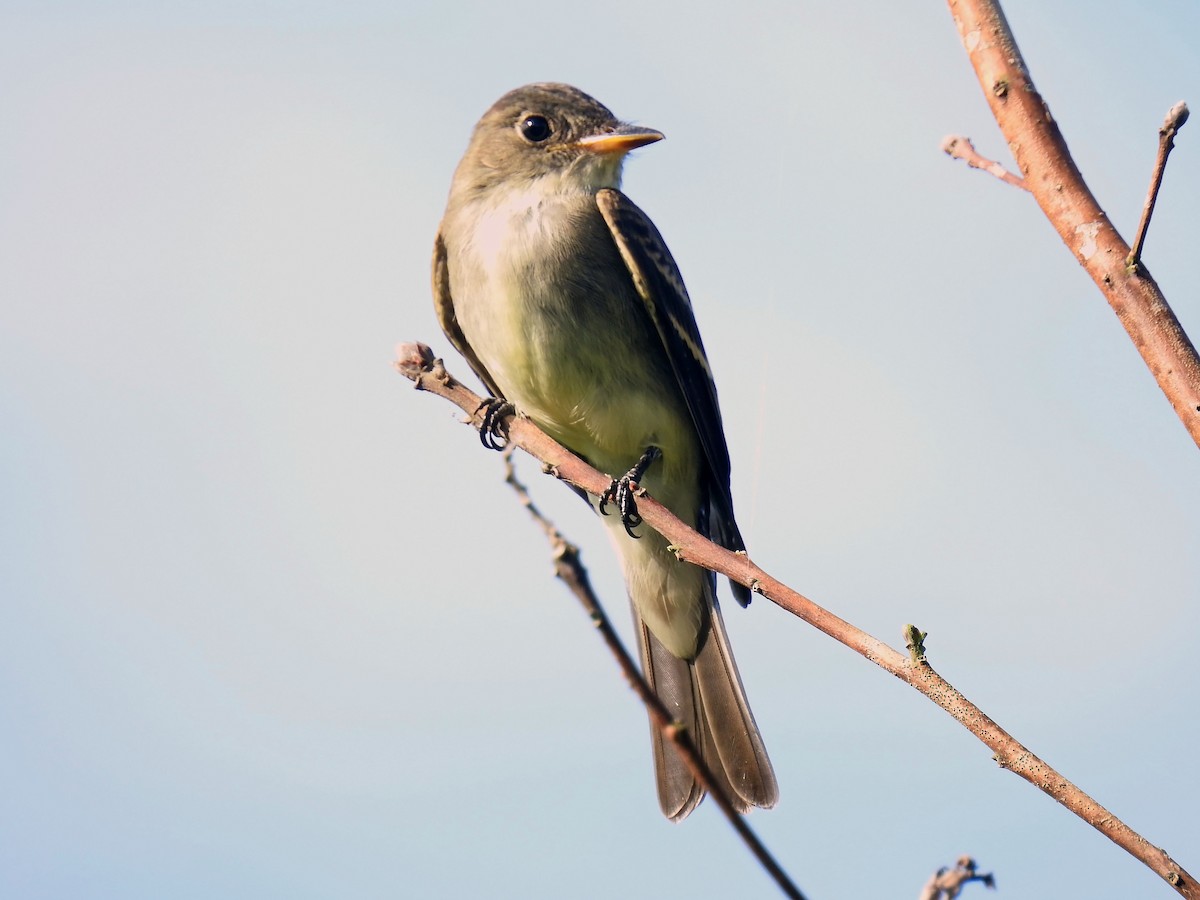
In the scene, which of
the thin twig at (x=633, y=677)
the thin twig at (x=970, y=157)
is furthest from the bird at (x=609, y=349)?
the thin twig at (x=633, y=677)

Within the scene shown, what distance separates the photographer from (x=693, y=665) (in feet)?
19.5

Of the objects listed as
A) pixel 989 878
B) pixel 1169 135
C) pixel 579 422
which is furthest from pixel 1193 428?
pixel 579 422

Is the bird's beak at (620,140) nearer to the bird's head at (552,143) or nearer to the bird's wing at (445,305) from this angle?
the bird's head at (552,143)

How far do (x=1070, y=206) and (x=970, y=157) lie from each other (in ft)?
1.02

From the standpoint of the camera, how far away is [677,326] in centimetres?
598

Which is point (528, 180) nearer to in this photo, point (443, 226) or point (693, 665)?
point (443, 226)

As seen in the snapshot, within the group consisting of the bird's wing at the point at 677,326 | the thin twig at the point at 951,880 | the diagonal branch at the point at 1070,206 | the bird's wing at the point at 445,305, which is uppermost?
the bird's wing at the point at 445,305

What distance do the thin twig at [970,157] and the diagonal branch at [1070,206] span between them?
64 mm

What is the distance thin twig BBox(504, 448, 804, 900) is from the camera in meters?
1.42

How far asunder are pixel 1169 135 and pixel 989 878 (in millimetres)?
1278

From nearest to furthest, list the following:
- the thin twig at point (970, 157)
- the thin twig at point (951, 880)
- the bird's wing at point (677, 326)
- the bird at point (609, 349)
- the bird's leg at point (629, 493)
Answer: the thin twig at point (951, 880) → the thin twig at point (970, 157) → the bird's leg at point (629, 493) → the bird at point (609, 349) → the bird's wing at point (677, 326)

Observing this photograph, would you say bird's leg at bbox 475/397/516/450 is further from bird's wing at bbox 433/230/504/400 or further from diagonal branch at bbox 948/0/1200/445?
diagonal branch at bbox 948/0/1200/445

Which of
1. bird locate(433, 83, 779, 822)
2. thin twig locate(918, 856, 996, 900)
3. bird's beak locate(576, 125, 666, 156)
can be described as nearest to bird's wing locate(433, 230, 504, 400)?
bird locate(433, 83, 779, 822)

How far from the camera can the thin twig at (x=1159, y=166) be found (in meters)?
Result: 2.29
